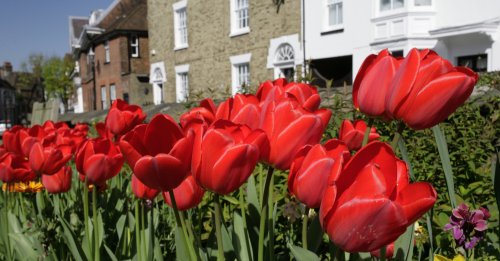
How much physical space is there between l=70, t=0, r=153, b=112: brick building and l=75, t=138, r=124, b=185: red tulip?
77.2 ft

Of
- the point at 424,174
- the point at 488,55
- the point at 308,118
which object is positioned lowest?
the point at 424,174

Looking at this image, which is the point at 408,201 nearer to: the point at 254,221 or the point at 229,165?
the point at 229,165

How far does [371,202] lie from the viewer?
68 cm

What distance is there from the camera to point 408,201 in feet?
2.35

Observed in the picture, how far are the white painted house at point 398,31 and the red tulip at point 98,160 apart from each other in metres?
9.86

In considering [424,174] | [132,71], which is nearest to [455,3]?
[424,174]

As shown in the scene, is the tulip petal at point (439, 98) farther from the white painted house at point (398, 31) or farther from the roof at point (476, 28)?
the roof at point (476, 28)

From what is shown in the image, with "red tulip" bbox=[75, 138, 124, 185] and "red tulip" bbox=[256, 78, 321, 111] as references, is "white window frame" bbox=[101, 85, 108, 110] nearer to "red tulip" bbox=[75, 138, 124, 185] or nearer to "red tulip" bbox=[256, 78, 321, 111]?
"red tulip" bbox=[75, 138, 124, 185]

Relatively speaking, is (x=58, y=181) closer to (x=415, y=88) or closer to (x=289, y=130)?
(x=289, y=130)

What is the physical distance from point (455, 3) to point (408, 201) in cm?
Result: 1300

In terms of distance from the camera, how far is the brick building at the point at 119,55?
26875 millimetres

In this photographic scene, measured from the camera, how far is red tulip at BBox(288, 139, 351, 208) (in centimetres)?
84

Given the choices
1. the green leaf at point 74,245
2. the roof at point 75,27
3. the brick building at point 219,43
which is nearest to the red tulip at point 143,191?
the green leaf at point 74,245

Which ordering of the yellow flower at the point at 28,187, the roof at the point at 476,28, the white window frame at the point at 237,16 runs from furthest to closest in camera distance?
1. the white window frame at the point at 237,16
2. the roof at the point at 476,28
3. the yellow flower at the point at 28,187
